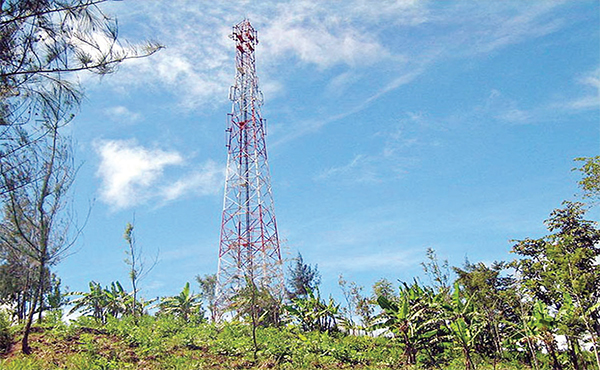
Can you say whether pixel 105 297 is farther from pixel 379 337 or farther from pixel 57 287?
pixel 379 337

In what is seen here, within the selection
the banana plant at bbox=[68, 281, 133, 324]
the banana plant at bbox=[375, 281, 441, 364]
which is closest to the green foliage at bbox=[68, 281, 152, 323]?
the banana plant at bbox=[68, 281, 133, 324]

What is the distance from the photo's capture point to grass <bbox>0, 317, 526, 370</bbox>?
27.8 feet

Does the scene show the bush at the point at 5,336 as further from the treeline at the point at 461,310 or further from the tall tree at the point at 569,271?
the tall tree at the point at 569,271

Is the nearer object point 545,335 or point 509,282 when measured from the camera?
point 545,335

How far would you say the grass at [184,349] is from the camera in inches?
333

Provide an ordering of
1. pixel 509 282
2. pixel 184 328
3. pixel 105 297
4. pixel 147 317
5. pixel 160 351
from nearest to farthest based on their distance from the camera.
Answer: pixel 160 351
pixel 184 328
pixel 147 317
pixel 105 297
pixel 509 282

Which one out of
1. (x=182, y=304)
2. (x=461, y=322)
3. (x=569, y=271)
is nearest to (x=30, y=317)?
(x=182, y=304)

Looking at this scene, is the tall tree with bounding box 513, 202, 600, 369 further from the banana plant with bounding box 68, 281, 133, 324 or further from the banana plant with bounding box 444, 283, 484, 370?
the banana plant with bounding box 68, 281, 133, 324

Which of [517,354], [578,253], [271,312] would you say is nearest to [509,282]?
[578,253]

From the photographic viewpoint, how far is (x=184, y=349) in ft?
32.2

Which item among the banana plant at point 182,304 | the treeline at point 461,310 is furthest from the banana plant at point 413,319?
the banana plant at point 182,304

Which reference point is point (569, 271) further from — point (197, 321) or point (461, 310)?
point (197, 321)

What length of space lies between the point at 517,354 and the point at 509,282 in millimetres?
9219

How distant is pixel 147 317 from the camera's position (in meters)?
12.3
